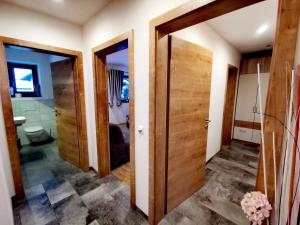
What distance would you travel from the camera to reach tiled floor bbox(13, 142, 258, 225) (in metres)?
1.59

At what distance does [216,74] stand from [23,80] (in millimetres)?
4644

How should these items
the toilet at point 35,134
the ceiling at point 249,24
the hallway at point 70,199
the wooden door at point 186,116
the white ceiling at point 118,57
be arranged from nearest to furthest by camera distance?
the wooden door at point 186,116, the hallway at point 70,199, the ceiling at point 249,24, the toilet at point 35,134, the white ceiling at point 118,57

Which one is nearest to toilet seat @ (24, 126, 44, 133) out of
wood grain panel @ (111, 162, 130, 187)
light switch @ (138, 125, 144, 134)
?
wood grain panel @ (111, 162, 130, 187)

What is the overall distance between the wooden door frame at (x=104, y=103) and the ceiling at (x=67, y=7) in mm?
433

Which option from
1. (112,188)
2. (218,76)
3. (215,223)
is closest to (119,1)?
(218,76)

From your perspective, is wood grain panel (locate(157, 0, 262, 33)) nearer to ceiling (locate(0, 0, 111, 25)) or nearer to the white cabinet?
ceiling (locate(0, 0, 111, 25))

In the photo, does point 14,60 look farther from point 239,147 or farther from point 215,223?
point 239,147

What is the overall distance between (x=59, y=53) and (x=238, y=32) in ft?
9.82

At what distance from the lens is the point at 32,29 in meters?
1.79

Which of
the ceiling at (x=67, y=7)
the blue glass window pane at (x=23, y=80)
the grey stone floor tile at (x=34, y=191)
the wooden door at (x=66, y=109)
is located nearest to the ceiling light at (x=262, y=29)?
the ceiling at (x=67, y=7)

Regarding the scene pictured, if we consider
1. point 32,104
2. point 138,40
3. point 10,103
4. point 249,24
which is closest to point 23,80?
point 32,104

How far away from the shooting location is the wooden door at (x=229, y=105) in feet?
11.9

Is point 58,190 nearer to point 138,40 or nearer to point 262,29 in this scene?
point 138,40

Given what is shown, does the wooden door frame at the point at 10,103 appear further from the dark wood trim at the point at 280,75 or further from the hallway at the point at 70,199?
the dark wood trim at the point at 280,75
